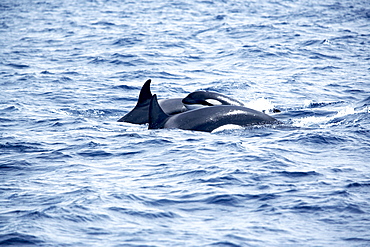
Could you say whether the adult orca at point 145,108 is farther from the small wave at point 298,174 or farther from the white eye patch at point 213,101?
the small wave at point 298,174

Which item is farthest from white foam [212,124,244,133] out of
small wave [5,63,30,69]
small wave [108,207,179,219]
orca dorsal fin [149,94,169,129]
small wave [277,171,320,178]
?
small wave [5,63,30,69]

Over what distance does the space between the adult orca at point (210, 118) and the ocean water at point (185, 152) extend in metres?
0.23

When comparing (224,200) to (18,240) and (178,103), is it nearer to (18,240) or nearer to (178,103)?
(18,240)

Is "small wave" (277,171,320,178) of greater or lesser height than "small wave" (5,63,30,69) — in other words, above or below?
above

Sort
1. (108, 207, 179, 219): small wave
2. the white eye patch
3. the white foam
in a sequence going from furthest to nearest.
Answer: the white eye patch, the white foam, (108, 207, 179, 219): small wave

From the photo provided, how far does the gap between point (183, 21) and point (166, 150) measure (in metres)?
31.6

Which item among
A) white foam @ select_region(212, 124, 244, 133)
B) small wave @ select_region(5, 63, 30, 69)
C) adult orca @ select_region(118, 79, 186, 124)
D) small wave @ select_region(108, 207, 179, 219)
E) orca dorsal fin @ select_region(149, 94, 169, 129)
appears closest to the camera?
small wave @ select_region(108, 207, 179, 219)

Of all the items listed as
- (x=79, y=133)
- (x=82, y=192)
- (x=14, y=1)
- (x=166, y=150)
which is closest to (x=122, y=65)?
(x=79, y=133)

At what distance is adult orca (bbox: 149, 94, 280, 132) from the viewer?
44.3 feet

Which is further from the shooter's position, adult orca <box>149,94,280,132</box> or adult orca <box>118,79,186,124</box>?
adult orca <box>118,79,186,124</box>

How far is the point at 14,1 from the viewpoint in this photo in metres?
60.1

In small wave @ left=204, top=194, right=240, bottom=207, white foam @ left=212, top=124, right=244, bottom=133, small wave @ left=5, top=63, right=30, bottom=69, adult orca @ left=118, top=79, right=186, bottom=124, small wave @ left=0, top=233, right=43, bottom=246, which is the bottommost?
small wave @ left=5, top=63, right=30, bottom=69

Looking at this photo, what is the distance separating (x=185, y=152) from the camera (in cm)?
1220

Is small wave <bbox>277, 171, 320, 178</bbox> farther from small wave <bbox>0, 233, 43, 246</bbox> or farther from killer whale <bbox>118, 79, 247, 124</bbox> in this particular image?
small wave <bbox>0, 233, 43, 246</bbox>
